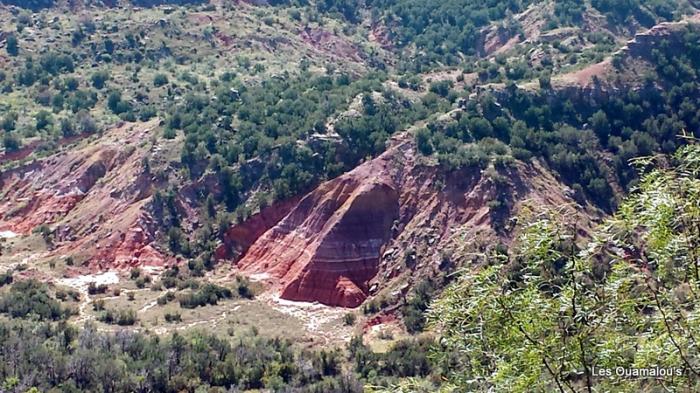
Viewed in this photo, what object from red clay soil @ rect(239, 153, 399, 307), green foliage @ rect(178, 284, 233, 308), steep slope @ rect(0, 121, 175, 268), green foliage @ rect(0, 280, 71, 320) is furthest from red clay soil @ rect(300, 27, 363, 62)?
green foliage @ rect(0, 280, 71, 320)

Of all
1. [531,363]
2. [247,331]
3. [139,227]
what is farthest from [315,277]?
[531,363]

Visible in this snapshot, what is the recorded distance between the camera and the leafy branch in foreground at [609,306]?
9.08m

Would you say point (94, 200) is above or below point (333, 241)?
below

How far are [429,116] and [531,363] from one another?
42.4 metres

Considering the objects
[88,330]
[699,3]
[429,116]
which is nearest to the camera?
[88,330]

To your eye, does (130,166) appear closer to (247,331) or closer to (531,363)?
(247,331)

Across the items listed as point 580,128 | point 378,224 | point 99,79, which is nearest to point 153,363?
point 378,224

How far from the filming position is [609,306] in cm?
990

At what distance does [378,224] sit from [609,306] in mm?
35849

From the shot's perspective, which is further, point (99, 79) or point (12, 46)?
point (12, 46)

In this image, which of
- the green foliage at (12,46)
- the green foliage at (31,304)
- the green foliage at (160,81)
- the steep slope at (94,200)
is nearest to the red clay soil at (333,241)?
the steep slope at (94,200)

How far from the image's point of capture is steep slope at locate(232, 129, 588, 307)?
43.2 metres

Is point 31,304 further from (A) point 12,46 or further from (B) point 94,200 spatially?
(A) point 12,46

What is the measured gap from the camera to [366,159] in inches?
1923
